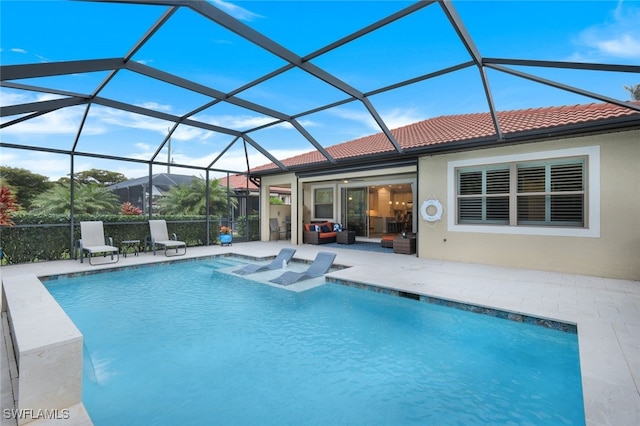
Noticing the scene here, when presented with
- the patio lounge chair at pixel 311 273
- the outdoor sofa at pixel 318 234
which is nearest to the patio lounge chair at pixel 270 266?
the patio lounge chair at pixel 311 273

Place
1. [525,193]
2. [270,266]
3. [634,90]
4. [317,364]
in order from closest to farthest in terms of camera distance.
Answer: [317,364] → [525,193] → [270,266] → [634,90]

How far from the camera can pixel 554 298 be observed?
5.04 m

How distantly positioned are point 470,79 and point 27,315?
7560mm

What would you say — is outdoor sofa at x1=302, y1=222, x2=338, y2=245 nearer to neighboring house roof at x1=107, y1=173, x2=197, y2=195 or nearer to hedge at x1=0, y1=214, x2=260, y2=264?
hedge at x1=0, y1=214, x2=260, y2=264

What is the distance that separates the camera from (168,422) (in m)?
2.58

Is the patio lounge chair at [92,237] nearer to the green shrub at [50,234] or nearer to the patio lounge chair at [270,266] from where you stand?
the green shrub at [50,234]

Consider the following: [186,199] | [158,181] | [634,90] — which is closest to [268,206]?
[186,199]

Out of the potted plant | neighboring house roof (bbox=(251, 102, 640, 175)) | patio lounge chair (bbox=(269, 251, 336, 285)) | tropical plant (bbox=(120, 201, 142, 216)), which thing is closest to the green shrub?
tropical plant (bbox=(120, 201, 142, 216))

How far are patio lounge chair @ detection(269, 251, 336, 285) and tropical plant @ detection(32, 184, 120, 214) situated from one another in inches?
372

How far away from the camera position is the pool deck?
2.57m

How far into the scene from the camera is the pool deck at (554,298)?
8.43ft

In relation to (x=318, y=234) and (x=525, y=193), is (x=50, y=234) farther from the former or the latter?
(x=525, y=193)

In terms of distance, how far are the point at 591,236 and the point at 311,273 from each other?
6091 mm

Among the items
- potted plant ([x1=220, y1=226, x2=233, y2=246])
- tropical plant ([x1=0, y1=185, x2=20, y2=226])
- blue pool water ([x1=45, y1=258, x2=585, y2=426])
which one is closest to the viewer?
blue pool water ([x1=45, y1=258, x2=585, y2=426])
